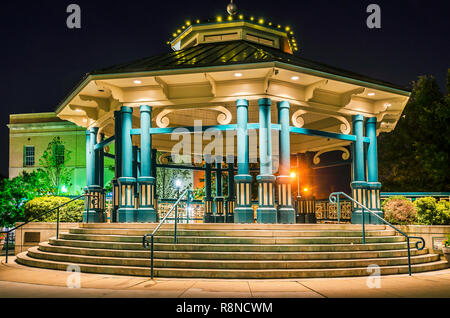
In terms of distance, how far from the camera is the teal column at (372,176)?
1520 cm

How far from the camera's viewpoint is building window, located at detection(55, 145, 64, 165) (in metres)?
37.0

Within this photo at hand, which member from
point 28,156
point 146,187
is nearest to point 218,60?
point 146,187

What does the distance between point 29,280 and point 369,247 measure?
26.5ft

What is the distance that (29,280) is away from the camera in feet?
30.8

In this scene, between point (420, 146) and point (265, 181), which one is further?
point (420, 146)

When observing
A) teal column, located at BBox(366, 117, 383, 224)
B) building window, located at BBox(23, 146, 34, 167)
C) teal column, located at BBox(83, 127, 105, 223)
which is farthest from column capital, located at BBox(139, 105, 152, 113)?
building window, located at BBox(23, 146, 34, 167)

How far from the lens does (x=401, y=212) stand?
14.5 m

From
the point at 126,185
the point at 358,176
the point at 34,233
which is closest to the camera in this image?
the point at 126,185

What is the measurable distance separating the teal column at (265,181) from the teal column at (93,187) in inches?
243

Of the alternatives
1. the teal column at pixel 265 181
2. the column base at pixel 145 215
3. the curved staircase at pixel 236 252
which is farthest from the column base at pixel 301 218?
the column base at pixel 145 215

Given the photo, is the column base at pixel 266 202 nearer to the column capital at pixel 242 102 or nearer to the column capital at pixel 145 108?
the column capital at pixel 242 102

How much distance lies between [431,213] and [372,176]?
91.7 inches

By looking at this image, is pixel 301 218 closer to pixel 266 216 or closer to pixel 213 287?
pixel 266 216

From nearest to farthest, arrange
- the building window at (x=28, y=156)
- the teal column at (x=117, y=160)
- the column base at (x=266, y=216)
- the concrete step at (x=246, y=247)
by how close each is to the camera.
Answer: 1. the concrete step at (x=246, y=247)
2. the column base at (x=266, y=216)
3. the teal column at (x=117, y=160)
4. the building window at (x=28, y=156)
